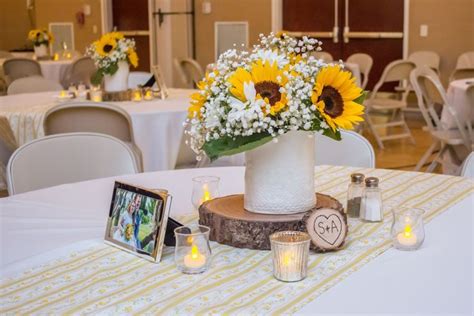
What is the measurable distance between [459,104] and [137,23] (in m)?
7.47

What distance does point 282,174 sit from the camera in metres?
1.73

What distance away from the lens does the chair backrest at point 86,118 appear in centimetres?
395

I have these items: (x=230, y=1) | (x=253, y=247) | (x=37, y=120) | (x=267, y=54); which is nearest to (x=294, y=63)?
(x=267, y=54)

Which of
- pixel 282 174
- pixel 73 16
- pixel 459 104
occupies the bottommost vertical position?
pixel 459 104

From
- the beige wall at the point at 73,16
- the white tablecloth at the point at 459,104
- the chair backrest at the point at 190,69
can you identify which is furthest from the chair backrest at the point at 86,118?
the beige wall at the point at 73,16

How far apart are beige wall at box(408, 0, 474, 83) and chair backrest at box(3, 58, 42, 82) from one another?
4.55m

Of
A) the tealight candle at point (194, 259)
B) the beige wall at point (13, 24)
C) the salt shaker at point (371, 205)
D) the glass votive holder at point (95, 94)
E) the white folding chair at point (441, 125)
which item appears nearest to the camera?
the tealight candle at point (194, 259)

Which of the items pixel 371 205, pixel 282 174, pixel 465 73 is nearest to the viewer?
pixel 282 174

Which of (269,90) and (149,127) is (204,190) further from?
(149,127)

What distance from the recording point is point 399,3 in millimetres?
9602

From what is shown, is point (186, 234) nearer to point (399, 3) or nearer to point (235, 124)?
point (235, 124)

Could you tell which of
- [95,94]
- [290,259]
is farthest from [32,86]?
[290,259]

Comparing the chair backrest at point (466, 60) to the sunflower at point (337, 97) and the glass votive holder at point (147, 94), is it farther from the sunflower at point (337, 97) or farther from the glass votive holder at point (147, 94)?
the sunflower at point (337, 97)

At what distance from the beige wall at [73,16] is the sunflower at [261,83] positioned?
11.2 metres
